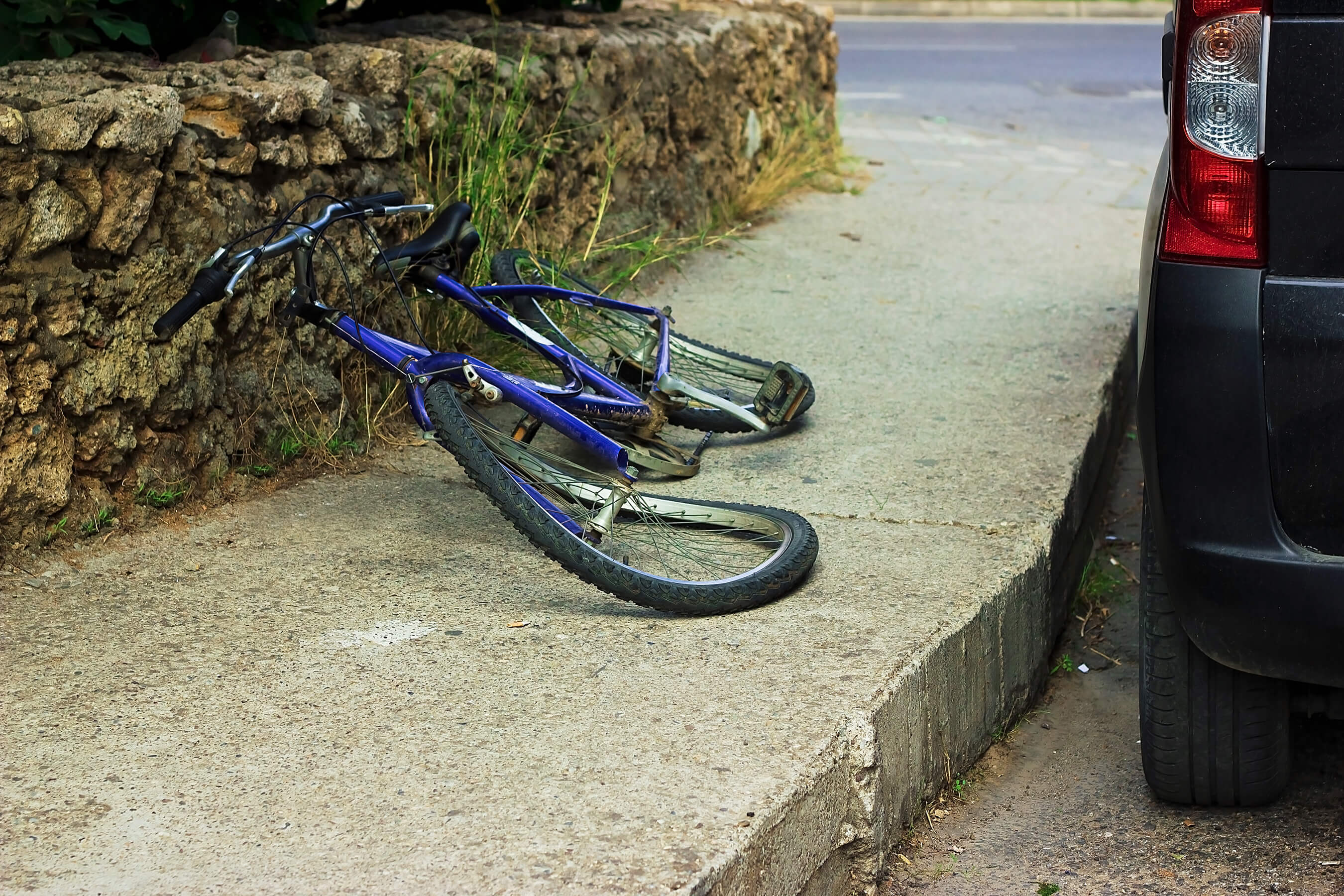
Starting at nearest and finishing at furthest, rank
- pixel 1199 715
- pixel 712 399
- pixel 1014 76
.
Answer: pixel 1199 715 < pixel 712 399 < pixel 1014 76

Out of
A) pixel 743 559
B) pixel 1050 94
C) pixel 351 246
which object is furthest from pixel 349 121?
pixel 1050 94

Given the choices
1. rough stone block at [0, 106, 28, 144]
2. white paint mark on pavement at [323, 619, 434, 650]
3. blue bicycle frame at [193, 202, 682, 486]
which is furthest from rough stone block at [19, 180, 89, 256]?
white paint mark on pavement at [323, 619, 434, 650]

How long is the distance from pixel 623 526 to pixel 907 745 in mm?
897

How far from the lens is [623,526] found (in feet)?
10.8

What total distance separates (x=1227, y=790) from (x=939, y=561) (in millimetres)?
821

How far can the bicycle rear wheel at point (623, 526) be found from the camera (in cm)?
290

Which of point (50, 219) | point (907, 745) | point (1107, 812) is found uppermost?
point (50, 219)

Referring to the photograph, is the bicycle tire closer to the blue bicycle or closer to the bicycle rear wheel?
the blue bicycle

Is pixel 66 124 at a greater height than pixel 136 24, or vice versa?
pixel 136 24

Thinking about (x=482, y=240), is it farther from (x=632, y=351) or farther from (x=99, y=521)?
(x=99, y=521)

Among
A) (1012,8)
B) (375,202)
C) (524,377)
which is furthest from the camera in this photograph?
(1012,8)

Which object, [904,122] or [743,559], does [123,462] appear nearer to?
[743,559]

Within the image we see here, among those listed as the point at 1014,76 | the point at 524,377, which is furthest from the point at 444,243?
the point at 1014,76

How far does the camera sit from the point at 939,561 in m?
3.23
